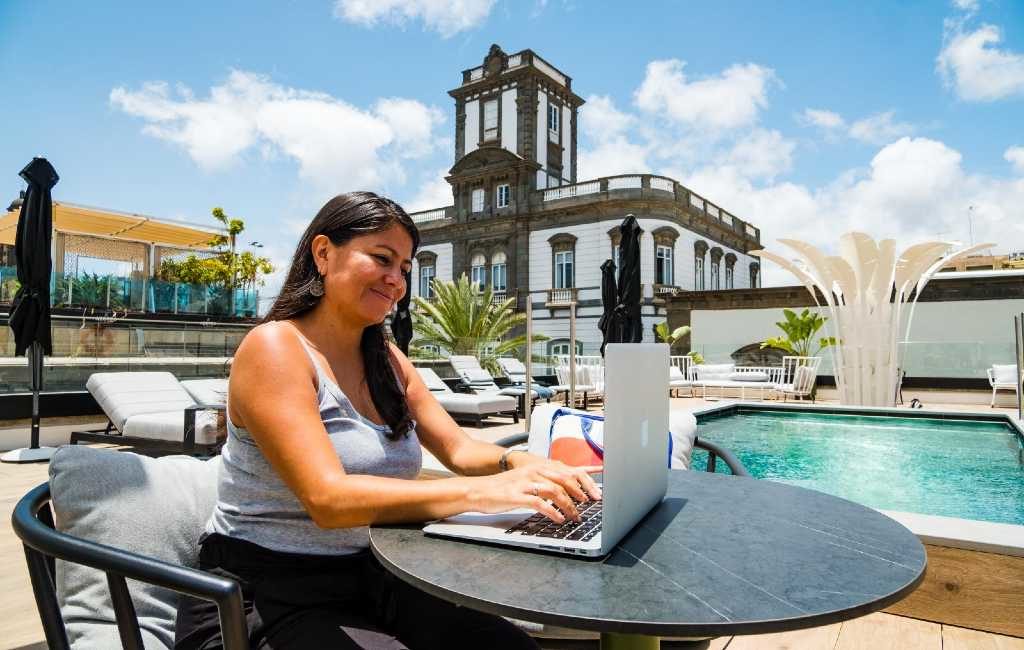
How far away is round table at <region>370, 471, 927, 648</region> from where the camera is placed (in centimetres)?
78

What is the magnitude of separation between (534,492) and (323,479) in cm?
37

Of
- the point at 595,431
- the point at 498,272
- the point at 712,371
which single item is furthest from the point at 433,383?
the point at 498,272

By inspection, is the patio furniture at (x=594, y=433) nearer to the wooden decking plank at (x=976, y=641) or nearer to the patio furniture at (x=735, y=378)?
the wooden decking plank at (x=976, y=641)

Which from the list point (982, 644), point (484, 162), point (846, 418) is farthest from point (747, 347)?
point (982, 644)

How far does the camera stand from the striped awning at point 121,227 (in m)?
14.8

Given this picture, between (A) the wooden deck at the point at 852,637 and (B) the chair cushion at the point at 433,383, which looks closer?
(A) the wooden deck at the point at 852,637

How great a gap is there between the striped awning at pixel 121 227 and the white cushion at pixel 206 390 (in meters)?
10.5

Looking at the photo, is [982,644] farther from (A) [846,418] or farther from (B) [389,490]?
(A) [846,418]

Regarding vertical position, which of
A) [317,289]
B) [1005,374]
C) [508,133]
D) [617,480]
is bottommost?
[1005,374]

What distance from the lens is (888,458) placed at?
6.20 m

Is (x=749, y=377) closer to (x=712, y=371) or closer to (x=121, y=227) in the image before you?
(x=712, y=371)

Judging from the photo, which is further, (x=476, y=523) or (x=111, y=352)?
(x=111, y=352)

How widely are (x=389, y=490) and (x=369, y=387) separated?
0.39 metres

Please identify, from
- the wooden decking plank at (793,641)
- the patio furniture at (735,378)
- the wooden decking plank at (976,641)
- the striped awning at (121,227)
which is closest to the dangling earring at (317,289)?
the wooden decking plank at (793,641)
